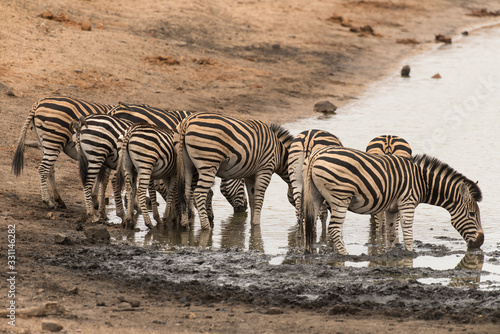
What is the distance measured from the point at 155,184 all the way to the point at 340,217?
3.70 meters

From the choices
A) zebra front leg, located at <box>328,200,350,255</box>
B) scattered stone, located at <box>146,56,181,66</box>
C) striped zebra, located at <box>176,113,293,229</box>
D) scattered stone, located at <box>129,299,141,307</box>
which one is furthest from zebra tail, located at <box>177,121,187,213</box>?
scattered stone, located at <box>146,56,181,66</box>

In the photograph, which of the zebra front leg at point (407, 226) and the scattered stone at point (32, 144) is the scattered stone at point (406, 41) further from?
the zebra front leg at point (407, 226)

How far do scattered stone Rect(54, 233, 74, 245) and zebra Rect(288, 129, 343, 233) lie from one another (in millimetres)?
3497

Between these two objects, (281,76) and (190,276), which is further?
(281,76)

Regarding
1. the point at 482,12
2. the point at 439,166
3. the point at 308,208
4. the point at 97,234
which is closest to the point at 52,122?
the point at 97,234

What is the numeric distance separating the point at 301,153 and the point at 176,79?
31.1ft

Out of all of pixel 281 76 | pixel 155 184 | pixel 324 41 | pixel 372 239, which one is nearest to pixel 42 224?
pixel 155 184

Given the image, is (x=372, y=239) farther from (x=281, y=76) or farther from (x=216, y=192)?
(x=281, y=76)

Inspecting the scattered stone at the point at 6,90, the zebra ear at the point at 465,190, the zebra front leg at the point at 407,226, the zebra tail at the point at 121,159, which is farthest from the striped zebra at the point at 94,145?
the scattered stone at the point at 6,90

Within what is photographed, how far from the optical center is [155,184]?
11.8m

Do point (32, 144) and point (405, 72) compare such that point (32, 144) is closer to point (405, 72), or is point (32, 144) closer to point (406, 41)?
point (405, 72)

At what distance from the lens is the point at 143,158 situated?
10312 millimetres

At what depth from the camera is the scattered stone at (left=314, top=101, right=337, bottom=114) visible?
19.2 m

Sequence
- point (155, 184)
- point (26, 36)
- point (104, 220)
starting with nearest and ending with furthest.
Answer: point (104, 220) → point (155, 184) → point (26, 36)
